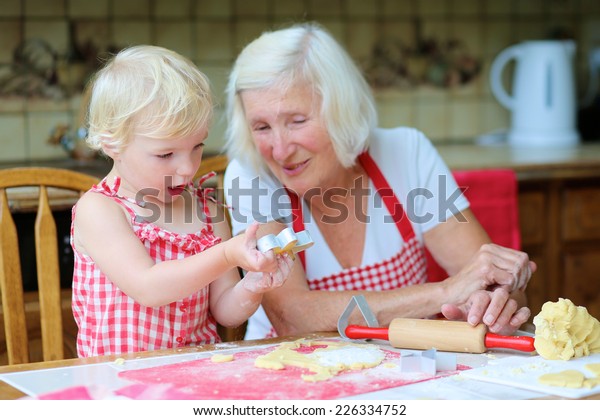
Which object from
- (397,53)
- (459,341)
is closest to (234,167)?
(459,341)

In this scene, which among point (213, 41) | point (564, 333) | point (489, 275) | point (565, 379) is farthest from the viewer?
point (213, 41)

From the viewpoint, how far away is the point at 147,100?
122cm

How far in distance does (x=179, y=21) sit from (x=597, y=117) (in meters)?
1.44

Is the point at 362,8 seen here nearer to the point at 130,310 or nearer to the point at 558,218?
the point at 558,218

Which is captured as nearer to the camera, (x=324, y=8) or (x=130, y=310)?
(x=130, y=310)

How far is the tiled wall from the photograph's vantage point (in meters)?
2.42

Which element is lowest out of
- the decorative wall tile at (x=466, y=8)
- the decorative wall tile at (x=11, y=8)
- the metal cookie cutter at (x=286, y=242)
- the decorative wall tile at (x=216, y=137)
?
the metal cookie cutter at (x=286, y=242)

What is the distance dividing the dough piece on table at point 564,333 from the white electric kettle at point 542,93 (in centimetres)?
176

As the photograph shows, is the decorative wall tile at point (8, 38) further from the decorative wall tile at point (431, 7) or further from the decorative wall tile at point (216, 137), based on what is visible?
the decorative wall tile at point (431, 7)

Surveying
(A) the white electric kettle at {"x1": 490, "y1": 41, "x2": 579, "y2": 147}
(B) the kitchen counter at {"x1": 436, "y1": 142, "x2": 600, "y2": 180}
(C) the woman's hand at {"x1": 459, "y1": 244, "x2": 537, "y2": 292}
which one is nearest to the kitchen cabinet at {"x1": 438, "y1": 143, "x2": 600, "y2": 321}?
(B) the kitchen counter at {"x1": 436, "y1": 142, "x2": 600, "y2": 180}

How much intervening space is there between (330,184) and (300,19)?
→ 3.78ft

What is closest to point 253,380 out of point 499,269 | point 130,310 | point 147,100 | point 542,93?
point 130,310

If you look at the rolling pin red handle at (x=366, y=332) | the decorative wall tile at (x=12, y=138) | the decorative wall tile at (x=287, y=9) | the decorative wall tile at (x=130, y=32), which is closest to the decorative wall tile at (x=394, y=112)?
the decorative wall tile at (x=287, y=9)

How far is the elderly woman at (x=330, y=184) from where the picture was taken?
5.16ft
